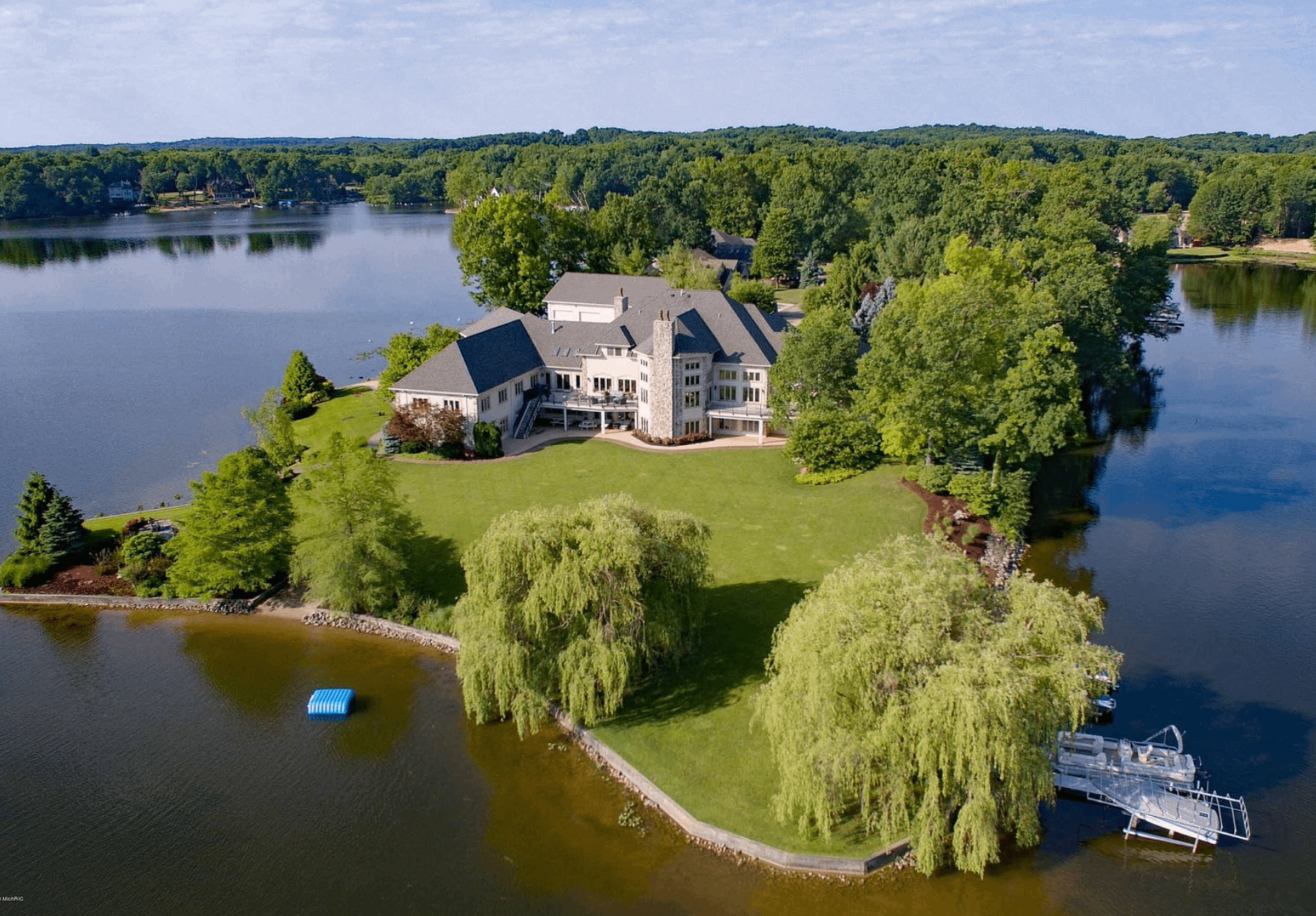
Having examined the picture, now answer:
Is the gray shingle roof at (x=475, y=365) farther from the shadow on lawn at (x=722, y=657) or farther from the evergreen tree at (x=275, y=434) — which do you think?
the shadow on lawn at (x=722, y=657)

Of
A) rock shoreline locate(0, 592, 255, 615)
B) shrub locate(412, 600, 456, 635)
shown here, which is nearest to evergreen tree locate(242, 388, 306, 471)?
rock shoreline locate(0, 592, 255, 615)

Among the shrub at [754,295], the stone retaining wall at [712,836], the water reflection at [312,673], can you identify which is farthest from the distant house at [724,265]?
the stone retaining wall at [712,836]

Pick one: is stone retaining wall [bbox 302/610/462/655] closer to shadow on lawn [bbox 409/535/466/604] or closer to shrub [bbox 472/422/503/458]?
shadow on lawn [bbox 409/535/466/604]

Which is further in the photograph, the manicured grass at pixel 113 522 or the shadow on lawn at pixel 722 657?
the manicured grass at pixel 113 522

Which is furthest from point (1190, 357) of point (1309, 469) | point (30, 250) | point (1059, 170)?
point (30, 250)

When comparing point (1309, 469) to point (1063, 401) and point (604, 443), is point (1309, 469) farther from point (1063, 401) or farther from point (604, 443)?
point (604, 443)

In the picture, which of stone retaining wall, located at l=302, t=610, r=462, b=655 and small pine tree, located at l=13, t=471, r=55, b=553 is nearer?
stone retaining wall, located at l=302, t=610, r=462, b=655

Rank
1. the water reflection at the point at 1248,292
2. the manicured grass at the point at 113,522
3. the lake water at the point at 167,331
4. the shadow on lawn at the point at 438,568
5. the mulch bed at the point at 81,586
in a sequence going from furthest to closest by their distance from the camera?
the water reflection at the point at 1248,292 < the lake water at the point at 167,331 < the manicured grass at the point at 113,522 < the mulch bed at the point at 81,586 < the shadow on lawn at the point at 438,568
